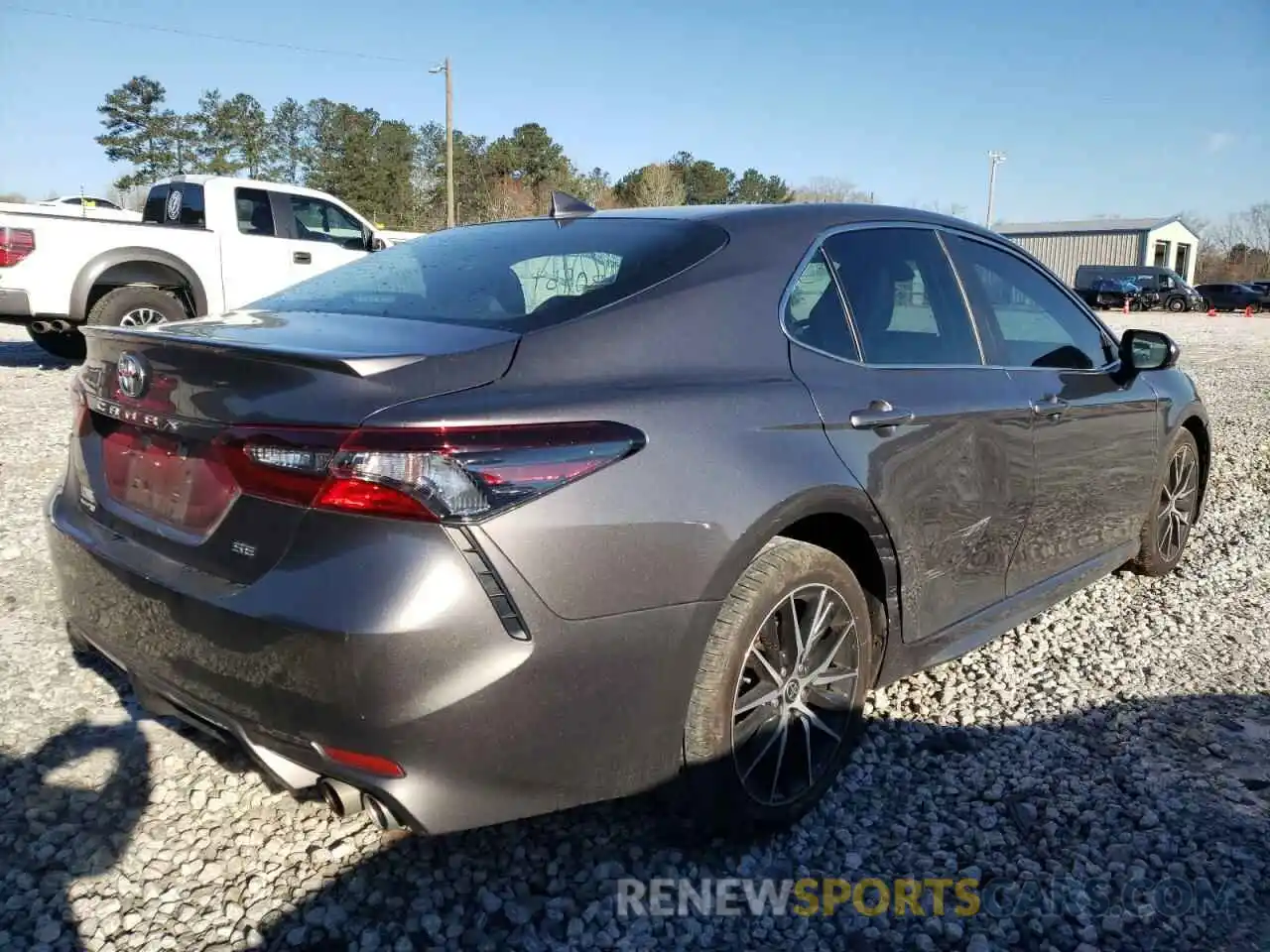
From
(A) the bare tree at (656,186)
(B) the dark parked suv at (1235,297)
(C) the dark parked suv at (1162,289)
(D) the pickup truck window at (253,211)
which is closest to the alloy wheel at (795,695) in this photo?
(D) the pickup truck window at (253,211)

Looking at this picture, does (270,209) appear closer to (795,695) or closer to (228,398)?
(228,398)

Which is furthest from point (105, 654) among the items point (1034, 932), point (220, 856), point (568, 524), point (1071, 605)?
point (1071, 605)

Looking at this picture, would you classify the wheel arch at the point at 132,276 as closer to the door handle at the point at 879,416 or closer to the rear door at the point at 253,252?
the rear door at the point at 253,252

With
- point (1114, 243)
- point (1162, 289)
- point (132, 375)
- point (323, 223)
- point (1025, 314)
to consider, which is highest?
point (1114, 243)

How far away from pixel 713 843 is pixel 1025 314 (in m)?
2.32

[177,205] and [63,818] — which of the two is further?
[177,205]

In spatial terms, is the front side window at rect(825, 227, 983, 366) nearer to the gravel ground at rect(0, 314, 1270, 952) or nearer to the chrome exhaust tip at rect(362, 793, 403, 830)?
the gravel ground at rect(0, 314, 1270, 952)

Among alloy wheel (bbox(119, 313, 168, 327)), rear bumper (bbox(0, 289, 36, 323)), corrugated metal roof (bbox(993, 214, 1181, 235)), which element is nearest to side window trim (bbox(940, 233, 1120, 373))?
alloy wheel (bbox(119, 313, 168, 327))

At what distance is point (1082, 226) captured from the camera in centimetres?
7056

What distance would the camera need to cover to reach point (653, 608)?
204cm

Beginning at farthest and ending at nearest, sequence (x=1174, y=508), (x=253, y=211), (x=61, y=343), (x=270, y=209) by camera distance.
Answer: (x=61, y=343) → (x=270, y=209) → (x=253, y=211) → (x=1174, y=508)

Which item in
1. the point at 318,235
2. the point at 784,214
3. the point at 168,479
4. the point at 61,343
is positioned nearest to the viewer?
the point at 168,479

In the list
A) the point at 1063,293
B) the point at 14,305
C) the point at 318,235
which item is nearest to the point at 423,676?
the point at 1063,293

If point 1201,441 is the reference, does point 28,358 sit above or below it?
above
